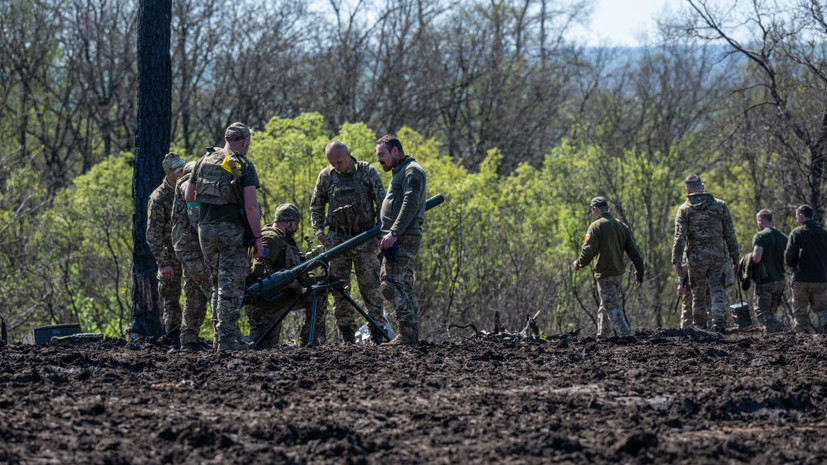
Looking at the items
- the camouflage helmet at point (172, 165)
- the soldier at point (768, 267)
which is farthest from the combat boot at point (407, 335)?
the soldier at point (768, 267)

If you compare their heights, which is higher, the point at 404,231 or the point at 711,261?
the point at 404,231

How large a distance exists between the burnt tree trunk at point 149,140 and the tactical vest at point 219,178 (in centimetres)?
359

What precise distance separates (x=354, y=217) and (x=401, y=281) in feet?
3.32

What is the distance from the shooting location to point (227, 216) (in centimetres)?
891

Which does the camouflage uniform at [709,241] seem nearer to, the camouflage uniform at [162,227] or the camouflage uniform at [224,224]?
the camouflage uniform at [224,224]

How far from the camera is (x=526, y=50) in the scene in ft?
152

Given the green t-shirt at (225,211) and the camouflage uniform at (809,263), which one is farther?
the camouflage uniform at (809,263)

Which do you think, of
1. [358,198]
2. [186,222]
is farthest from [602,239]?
[186,222]

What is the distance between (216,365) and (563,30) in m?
42.4

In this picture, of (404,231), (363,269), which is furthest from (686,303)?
(404,231)

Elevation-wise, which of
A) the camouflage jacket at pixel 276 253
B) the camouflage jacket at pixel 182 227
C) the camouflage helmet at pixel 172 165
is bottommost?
the camouflage jacket at pixel 276 253

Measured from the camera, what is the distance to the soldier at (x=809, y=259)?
13.9 metres

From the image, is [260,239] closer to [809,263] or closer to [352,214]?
[352,214]

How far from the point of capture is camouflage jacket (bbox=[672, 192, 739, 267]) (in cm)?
1281
